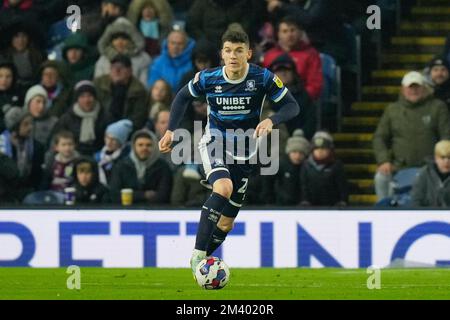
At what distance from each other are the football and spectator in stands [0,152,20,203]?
6.02 meters

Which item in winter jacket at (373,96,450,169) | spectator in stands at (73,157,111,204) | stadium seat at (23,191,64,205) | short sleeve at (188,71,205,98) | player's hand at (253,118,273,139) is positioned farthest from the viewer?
stadium seat at (23,191,64,205)

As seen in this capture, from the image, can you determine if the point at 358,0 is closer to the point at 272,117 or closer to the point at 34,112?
the point at 34,112

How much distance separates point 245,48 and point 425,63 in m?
7.31

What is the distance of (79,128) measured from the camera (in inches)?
720

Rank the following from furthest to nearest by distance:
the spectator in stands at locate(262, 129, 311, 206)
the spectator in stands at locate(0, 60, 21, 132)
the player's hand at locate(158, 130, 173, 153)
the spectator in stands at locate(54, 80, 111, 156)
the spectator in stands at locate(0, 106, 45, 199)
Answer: the spectator in stands at locate(0, 60, 21, 132) → the spectator in stands at locate(54, 80, 111, 156) → the spectator in stands at locate(0, 106, 45, 199) → the spectator in stands at locate(262, 129, 311, 206) → the player's hand at locate(158, 130, 173, 153)

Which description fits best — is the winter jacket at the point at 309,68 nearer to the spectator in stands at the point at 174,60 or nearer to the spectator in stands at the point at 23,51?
the spectator in stands at the point at 174,60

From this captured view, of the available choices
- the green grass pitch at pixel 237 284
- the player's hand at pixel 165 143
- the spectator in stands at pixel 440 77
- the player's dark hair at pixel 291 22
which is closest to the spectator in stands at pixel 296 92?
the player's dark hair at pixel 291 22

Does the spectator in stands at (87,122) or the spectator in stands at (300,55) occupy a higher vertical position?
the spectator in stands at (300,55)

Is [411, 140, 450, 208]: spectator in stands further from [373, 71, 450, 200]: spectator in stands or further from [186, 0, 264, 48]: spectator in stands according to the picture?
[186, 0, 264, 48]: spectator in stands

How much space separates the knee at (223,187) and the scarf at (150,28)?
23.0 ft

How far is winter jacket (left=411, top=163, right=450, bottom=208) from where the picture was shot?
16.5 meters

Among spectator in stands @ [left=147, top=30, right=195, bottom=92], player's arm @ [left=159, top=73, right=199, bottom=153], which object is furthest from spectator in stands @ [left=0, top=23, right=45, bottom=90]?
player's arm @ [left=159, top=73, right=199, bottom=153]

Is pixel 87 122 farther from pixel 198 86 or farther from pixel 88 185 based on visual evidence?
pixel 198 86

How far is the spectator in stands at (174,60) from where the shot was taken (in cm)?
1853
